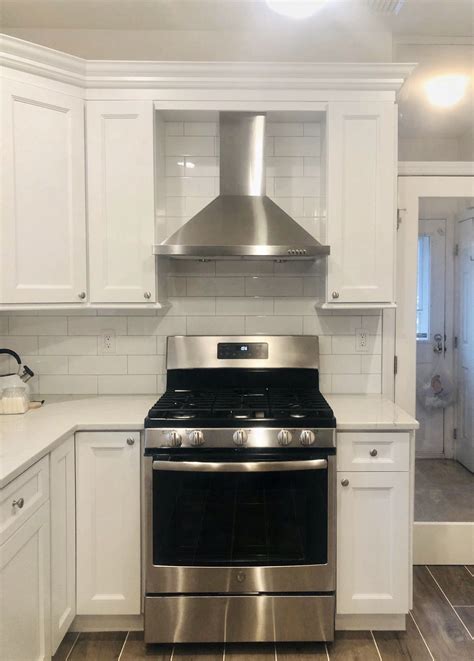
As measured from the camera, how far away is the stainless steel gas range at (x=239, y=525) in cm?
196

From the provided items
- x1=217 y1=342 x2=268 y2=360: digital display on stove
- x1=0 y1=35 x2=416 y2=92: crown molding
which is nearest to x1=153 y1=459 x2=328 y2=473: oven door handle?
x1=217 y1=342 x2=268 y2=360: digital display on stove

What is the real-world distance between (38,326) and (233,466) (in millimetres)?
1391

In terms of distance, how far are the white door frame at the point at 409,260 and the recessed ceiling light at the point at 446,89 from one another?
0.35 metres

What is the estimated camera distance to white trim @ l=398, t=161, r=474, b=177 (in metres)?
2.61

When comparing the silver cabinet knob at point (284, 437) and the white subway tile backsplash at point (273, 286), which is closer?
the silver cabinet knob at point (284, 437)

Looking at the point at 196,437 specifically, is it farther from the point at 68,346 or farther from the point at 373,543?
the point at 68,346

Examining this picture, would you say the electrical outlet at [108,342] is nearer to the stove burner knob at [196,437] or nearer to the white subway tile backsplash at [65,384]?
the white subway tile backsplash at [65,384]

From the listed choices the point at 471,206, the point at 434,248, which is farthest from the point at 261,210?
the point at 471,206

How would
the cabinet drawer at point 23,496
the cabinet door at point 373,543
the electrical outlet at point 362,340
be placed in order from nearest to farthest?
the cabinet drawer at point 23,496
the cabinet door at point 373,543
the electrical outlet at point 362,340

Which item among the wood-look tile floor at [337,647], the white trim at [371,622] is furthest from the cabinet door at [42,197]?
the white trim at [371,622]

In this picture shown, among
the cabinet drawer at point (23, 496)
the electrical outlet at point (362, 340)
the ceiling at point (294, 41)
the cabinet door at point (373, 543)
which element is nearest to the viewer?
the cabinet drawer at point (23, 496)

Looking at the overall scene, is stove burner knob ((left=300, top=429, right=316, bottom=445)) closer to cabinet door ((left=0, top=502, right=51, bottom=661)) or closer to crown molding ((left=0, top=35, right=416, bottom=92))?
cabinet door ((left=0, top=502, right=51, bottom=661))

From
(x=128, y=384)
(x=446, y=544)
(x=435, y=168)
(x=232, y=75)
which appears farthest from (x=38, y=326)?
(x=446, y=544)

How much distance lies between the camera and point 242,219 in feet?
7.57
